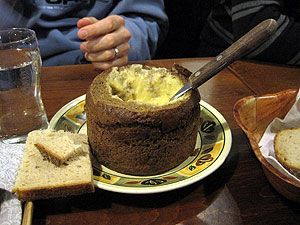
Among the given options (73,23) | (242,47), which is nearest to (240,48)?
(242,47)

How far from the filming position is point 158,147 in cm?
84

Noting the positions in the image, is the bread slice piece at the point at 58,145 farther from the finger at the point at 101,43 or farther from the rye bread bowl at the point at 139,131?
the finger at the point at 101,43

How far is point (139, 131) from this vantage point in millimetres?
807

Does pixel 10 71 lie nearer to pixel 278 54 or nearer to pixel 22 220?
pixel 22 220

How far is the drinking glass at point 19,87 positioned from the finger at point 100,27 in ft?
→ 1.11

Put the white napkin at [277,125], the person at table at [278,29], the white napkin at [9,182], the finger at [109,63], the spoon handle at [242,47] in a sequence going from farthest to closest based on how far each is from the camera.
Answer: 1. the person at table at [278,29]
2. the finger at [109,63]
3. the white napkin at [277,125]
4. the spoon handle at [242,47]
5. the white napkin at [9,182]

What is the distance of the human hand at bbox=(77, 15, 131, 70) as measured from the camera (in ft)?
4.56

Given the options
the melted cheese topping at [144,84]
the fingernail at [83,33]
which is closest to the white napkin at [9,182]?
the melted cheese topping at [144,84]

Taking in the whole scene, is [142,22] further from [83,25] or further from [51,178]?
[51,178]

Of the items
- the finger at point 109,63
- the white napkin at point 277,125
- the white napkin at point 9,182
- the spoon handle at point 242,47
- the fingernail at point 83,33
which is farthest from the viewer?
the finger at point 109,63

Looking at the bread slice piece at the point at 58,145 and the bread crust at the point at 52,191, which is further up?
the bread slice piece at the point at 58,145

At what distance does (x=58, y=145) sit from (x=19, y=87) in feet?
1.12

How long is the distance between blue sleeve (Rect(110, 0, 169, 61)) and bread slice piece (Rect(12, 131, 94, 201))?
1016 millimetres

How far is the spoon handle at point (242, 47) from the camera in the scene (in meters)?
0.85
